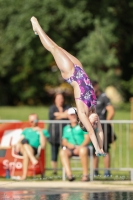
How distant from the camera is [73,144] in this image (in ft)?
52.9

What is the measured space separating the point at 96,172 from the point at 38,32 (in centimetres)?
489

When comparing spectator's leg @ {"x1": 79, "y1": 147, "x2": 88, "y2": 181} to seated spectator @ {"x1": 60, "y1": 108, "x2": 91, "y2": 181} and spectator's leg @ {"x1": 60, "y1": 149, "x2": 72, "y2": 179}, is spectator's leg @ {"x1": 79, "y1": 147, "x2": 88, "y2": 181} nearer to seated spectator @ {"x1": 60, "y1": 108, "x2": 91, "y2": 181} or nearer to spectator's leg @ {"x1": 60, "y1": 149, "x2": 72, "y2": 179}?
seated spectator @ {"x1": 60, "y1": 108, "x2": 91, "y2": 181}

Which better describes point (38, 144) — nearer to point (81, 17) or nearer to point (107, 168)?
point (107, 168)

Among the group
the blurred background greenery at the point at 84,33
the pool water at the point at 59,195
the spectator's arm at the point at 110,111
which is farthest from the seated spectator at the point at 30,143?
the blurred background greenery at the point at 84,33

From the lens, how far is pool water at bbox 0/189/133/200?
13270 mm

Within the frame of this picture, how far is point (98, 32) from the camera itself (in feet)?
Answer: 115

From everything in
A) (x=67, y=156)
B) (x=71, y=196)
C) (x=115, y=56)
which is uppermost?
(x=115, y=56)

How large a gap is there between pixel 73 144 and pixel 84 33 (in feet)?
74.5

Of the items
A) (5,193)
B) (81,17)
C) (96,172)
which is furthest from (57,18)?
(5,193)

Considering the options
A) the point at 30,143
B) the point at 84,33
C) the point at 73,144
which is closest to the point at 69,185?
the point at 73,144

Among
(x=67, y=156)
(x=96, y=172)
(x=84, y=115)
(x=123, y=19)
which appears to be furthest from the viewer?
(x=123, y=19)

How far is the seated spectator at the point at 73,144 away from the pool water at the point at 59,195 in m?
1.33

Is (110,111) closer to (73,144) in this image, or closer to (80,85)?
(73,144)

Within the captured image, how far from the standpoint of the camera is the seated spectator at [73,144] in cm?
1584
